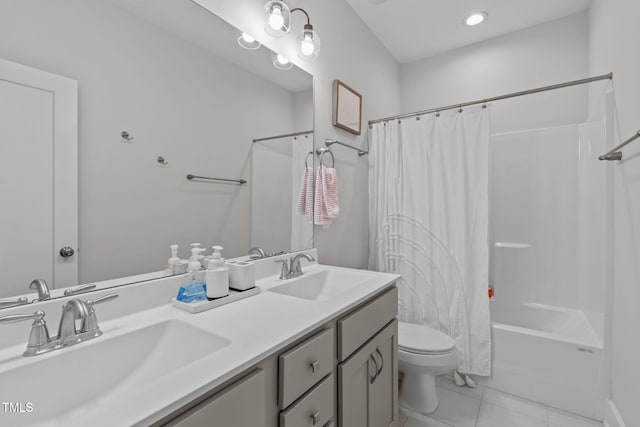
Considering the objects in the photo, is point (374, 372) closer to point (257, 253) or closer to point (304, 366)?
point (304, 366)

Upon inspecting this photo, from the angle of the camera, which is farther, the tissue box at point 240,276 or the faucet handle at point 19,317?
the tissue box at point 240,276

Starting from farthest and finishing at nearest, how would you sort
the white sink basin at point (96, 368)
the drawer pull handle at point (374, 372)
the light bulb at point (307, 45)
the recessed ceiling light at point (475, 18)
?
the recessed ceiling light at point (475, 18), the light bulb at point (307, 45), the drawer pull handle at point (374, 372), the white sink basin at point (96, 368)

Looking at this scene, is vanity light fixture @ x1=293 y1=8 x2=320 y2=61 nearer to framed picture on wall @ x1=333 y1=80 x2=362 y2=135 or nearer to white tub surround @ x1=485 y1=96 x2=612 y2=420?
framed picture on wall @ x1=333 y1=80 x2=362 y2=135

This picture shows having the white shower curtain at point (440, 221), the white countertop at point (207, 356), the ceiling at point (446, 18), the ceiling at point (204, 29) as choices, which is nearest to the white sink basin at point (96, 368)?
the white countertop at point (207, 356)

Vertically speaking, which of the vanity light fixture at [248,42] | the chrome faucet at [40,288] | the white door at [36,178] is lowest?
the chrome faucet at [40,288]

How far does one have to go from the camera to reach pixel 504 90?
2.54 m

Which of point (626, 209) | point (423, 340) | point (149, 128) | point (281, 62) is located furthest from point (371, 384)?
point (281, 62)

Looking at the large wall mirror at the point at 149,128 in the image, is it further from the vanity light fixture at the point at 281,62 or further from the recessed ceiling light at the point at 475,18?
the recessed ceiling light at the point at 475,18

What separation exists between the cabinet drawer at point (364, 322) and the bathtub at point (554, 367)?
1044 millimetres

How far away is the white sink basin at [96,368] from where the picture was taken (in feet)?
1.99

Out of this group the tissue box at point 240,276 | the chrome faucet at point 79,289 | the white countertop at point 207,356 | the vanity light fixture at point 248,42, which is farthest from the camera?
the vanity light fixture at point 248,42

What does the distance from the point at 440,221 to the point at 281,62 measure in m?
1.44

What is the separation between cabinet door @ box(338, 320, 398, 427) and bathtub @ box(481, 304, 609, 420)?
940 millimetres

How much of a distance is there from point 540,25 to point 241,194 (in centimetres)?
280
